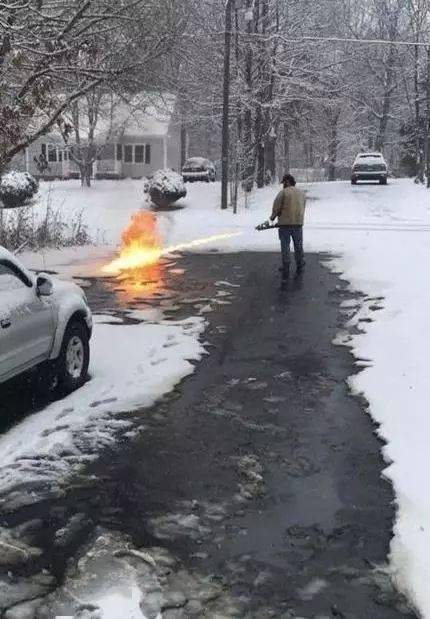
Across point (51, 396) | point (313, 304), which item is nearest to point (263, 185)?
point (313, 304)

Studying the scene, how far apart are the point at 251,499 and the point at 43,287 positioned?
9.38ft

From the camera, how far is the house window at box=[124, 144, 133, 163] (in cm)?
5316

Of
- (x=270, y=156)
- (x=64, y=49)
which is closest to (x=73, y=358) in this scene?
(x=64, y=49)

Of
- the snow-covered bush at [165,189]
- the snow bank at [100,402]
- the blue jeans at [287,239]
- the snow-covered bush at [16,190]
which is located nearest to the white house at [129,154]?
the snow-covered bush at [165,189]

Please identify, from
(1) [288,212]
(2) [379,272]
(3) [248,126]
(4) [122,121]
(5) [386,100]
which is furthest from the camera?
(5) [386,100]

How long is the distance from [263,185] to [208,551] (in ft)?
109

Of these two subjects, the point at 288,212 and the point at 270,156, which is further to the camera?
the point at 270,156

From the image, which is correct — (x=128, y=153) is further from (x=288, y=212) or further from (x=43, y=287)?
(x=43, y=287)

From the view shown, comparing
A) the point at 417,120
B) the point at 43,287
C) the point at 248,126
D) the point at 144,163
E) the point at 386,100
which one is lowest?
the point at 43,287

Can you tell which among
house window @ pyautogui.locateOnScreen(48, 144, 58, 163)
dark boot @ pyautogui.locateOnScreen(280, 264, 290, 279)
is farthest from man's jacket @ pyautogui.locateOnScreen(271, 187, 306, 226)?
house window @ pyautogui.locateOnScreen(48, 144, 58, 163)

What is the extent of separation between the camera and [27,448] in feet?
18.6

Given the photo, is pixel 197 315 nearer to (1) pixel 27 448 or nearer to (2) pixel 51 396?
(2) pixel 51 396

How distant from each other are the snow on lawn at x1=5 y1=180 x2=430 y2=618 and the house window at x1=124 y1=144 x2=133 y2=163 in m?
13.9

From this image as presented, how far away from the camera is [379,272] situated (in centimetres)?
1484
